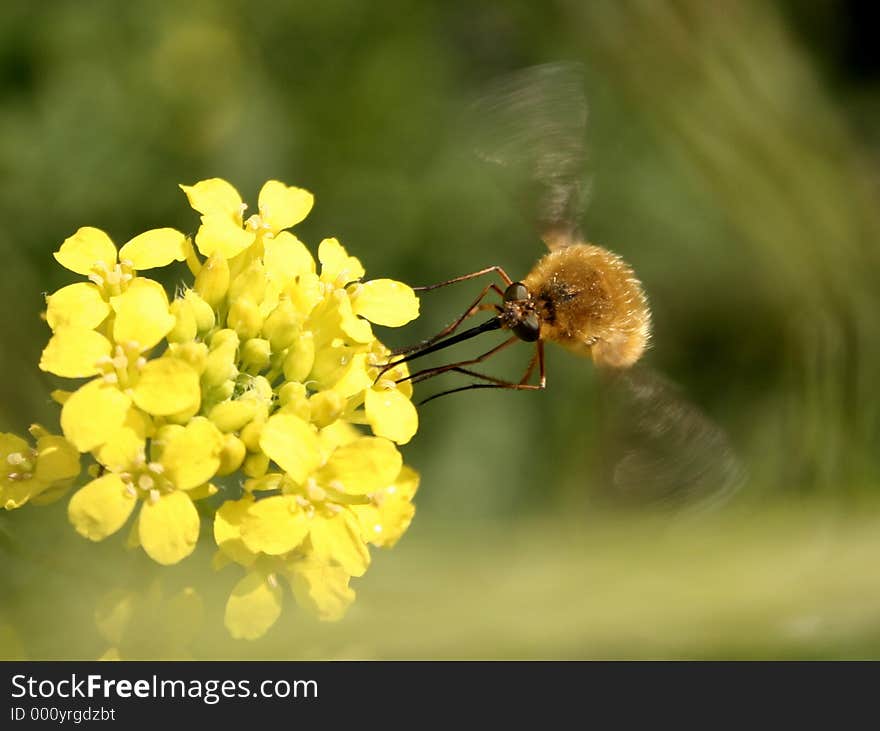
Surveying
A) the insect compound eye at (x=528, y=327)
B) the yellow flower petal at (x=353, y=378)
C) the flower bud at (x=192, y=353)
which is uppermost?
the insect compound eye at (x=528, y=327)

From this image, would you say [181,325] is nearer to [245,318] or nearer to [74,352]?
[245,318]

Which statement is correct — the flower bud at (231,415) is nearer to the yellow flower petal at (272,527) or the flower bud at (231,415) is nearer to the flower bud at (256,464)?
the flower bud at (256,464)

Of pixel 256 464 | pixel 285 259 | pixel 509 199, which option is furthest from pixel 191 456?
pixel 509 199

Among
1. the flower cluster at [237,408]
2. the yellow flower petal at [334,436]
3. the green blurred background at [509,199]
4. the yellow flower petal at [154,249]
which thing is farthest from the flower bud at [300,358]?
the green blurred background at [509,199]

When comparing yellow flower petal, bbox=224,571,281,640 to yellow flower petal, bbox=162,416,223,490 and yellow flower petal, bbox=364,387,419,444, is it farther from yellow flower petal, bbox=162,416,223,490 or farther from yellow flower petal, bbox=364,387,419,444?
yellow flower petal, bbox=364,387,419,444

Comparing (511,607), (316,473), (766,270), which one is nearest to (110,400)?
(316,473)

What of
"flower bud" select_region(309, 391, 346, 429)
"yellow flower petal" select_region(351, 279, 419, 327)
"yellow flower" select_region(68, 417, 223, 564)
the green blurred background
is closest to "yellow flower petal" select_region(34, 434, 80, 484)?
"yellow flower" select_region(68, 417, 223, 564)

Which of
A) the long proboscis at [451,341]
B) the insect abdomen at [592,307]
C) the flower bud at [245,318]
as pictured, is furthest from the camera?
the insect abdomen at [592,307]

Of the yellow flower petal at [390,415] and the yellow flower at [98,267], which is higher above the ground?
the yellow flower at [98,267]
